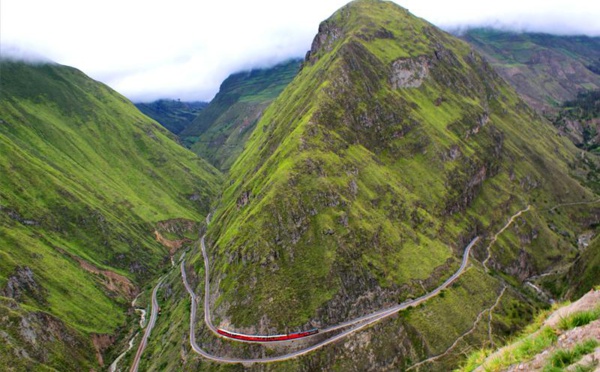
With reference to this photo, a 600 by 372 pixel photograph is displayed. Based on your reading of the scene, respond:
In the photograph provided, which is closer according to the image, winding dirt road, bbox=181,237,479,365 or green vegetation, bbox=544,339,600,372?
green vegetation, bbox=544,339,600,372

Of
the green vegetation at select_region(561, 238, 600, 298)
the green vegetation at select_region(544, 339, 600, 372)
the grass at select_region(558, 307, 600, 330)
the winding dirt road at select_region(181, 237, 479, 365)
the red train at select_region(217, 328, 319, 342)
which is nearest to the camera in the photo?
the green vegetation at select_region(544, 339, 600, 372)

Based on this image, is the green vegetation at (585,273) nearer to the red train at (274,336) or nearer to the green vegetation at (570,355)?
the red train at (274,336)

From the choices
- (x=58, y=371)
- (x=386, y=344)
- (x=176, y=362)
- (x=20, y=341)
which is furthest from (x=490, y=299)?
(x=20, y=341)

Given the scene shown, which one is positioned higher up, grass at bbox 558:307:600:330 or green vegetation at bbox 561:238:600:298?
grass at bbox 558:307:600:330

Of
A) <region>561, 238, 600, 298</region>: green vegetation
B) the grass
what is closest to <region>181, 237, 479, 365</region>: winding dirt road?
<region>561, 238, 600, 298</region>: green vegetation

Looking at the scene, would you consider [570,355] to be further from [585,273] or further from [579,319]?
[585,273]

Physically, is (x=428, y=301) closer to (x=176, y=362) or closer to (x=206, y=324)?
(x=206, y=324)

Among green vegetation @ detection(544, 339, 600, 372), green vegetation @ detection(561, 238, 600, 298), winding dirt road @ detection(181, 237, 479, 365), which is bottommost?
winding dirt road @ detection(181, 237, 479, 365)

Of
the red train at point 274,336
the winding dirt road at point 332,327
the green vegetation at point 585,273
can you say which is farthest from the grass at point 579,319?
the red train at point 274,336

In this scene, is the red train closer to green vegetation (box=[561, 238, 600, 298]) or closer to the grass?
green vegetation (box=[561, 238, 600, 298])
